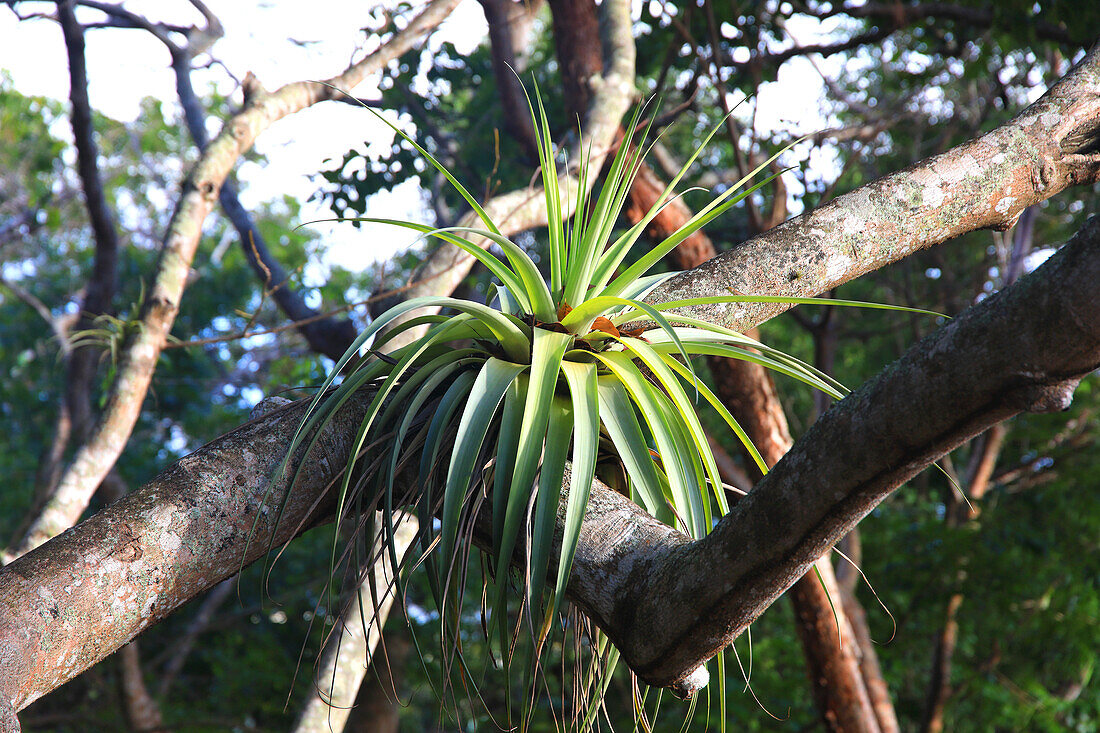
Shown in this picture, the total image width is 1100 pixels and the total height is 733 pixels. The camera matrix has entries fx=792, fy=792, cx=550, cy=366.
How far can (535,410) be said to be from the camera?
112 centimetres

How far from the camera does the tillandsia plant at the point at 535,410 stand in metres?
1.09

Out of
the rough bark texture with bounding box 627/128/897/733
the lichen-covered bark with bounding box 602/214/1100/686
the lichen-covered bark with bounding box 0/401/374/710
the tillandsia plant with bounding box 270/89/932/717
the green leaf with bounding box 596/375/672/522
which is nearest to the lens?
the lichen-covered bark with bounding box 602/214/1100/686

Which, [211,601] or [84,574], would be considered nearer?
[84,574]

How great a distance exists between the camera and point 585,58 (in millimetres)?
3254

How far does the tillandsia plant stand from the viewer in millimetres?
1086

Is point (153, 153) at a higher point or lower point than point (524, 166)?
higher

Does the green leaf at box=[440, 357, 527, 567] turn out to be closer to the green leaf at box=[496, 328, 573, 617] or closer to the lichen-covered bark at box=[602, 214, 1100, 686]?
the green leaf at box=[496, 328, 573, 617]

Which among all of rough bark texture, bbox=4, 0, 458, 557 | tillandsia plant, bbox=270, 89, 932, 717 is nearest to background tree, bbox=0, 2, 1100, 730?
rough bark texture, bbox=4, 0, 458, 557

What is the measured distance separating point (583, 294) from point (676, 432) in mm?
281

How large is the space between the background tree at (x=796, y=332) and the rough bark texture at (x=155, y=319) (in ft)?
0.06

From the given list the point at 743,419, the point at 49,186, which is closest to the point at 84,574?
the point at 743,419

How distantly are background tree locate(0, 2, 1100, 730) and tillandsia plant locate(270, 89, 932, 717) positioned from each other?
78 centimetres

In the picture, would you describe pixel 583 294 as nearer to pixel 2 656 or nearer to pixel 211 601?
pixel 2 656

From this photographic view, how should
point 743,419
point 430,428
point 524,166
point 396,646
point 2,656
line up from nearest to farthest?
point 2,656, point 430,428, point 743,419, point 524,166, point 396,646
